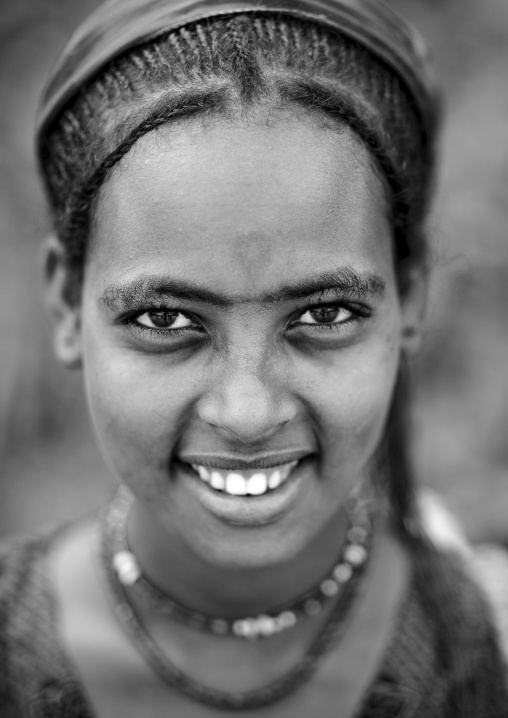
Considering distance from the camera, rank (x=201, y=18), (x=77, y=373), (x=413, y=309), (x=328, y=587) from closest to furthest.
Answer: (x=201, y=18) → (x=413, y=309) → (x=328, y=587) → (x=77, y=373)

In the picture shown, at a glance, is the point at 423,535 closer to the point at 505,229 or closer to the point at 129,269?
the point at 129,269

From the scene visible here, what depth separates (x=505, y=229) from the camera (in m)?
3.53

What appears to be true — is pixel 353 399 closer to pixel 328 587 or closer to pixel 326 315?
pixel 326 315

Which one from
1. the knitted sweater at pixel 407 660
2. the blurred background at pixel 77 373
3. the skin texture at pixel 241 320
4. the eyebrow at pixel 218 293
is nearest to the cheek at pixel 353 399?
the skin texture at pixel 241 320

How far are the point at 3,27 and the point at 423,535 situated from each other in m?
3.08

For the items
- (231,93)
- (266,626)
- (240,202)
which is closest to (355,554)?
(266,626)

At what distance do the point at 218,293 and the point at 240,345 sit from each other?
0.09m

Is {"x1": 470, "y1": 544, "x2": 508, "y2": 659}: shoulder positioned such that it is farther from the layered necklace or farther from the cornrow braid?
the cornrow braid

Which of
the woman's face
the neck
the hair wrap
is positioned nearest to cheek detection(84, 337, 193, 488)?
the woman's face

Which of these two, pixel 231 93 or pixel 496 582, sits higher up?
pixel 231 93

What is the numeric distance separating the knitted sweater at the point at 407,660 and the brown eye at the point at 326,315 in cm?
79

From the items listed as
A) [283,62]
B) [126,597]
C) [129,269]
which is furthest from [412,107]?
[126,597]

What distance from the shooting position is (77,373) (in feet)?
11.3

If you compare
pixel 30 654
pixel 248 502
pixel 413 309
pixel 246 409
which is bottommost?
pixel 30 654
